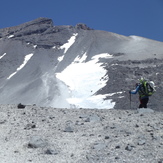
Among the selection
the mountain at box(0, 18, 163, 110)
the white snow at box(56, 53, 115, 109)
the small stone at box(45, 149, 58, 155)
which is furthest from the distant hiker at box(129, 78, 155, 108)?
the white snow at box(56, 53, 115, 109)

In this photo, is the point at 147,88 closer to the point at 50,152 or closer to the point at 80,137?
the point at 80,137

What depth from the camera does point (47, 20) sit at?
240 ft

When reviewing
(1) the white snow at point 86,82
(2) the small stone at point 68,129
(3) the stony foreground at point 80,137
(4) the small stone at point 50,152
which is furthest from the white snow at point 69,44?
(4) the small stone at point 50,152

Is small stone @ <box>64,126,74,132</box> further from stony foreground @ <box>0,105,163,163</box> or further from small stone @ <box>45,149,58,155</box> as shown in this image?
small stone @ <box>45,149,58,155</box>

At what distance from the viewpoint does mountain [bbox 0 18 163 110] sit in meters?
31.5

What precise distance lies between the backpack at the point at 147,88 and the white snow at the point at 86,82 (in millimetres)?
12561

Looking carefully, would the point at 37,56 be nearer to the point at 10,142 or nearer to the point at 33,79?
the point at 33,79

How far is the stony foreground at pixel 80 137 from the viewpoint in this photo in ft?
21.9

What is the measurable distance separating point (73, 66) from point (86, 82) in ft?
32.4

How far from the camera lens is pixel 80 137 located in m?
7.99

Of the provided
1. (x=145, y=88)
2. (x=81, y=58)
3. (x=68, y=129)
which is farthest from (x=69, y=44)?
(x=68, y=129)

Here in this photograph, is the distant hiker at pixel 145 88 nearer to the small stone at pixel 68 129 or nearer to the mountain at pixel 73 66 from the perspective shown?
the small stone at pixel 68 129

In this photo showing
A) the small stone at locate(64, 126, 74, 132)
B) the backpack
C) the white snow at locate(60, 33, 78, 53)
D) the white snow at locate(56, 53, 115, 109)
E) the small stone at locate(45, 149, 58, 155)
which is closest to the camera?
the small stone at locate(45, 149, 58, 155)

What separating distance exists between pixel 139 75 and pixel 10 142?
93.8 ft
